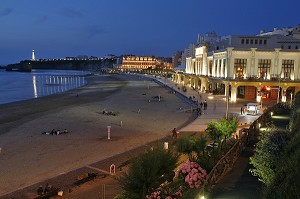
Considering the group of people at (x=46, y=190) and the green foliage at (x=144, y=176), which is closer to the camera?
the green foliage at (x=144, y=176)

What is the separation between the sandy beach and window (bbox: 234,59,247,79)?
40.7 feet

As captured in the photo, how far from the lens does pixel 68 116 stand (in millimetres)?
38250

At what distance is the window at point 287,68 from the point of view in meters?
49.8

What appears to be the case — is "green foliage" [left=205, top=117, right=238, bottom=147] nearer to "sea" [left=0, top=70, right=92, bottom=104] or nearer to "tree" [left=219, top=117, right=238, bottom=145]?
"tree" [left=219, top=117, right=238, bottom=145]

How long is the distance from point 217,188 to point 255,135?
957 cm

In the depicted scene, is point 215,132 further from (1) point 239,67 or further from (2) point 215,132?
(1) point 239,67

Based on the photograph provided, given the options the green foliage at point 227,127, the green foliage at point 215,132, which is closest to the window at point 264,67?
the green foliage at point 227,127

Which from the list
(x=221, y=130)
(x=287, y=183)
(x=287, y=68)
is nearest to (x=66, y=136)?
(x=221, y=130)

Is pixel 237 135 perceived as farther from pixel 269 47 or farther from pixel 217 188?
pixel 269 47

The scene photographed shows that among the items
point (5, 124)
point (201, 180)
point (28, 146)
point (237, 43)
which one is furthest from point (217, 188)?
point (237, 43)

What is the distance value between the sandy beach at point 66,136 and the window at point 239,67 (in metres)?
12.4

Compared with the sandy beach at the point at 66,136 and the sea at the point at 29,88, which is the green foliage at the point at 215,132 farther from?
the sea at the point at 29,88

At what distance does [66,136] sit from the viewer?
27.6 m

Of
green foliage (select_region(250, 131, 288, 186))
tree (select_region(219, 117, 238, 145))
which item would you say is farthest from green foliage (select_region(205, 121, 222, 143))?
green foliage (select_region(250, 131, 288, 186))
